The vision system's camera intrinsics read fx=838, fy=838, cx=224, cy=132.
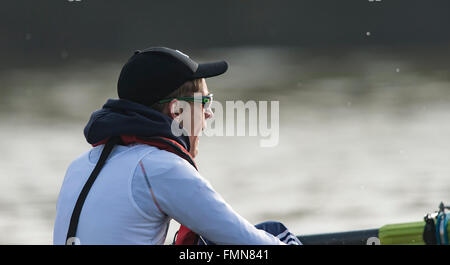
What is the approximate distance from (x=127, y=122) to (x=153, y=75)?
0.59 feet

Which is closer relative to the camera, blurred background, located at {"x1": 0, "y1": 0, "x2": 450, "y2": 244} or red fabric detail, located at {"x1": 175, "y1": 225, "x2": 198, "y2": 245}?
red fabric detail, located at {"x1": 175, "y1": 225, "x2": 198, "y2": 245}

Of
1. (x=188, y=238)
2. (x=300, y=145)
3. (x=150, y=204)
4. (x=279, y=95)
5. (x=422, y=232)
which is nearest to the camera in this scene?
(x=150, y=204)

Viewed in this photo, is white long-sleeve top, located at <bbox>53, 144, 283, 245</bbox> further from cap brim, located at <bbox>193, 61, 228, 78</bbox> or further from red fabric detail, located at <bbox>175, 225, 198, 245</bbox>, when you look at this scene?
cap brim, located at <bbox>193, 61, 228, 78</bbox>

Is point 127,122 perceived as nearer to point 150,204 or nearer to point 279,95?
point 150,204

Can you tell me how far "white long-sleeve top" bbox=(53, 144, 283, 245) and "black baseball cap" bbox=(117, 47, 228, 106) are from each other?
8.3 inches

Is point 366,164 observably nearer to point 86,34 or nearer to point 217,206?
point 217,206

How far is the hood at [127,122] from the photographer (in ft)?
7.72

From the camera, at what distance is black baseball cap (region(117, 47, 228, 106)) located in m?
2.45

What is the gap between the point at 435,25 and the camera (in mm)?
14234

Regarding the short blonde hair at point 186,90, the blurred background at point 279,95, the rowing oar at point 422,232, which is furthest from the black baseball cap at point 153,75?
the blurred background at point 279,95

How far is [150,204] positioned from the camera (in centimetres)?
227

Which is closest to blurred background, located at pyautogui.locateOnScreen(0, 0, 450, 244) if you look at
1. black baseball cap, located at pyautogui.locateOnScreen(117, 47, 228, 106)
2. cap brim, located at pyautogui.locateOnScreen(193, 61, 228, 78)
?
cap brim, located at pyautogui.locateOnScreen(193, 61, 228, 78)

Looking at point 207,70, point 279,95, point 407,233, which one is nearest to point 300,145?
point 279,95

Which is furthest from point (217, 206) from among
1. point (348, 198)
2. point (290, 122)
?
point (290, 122)
